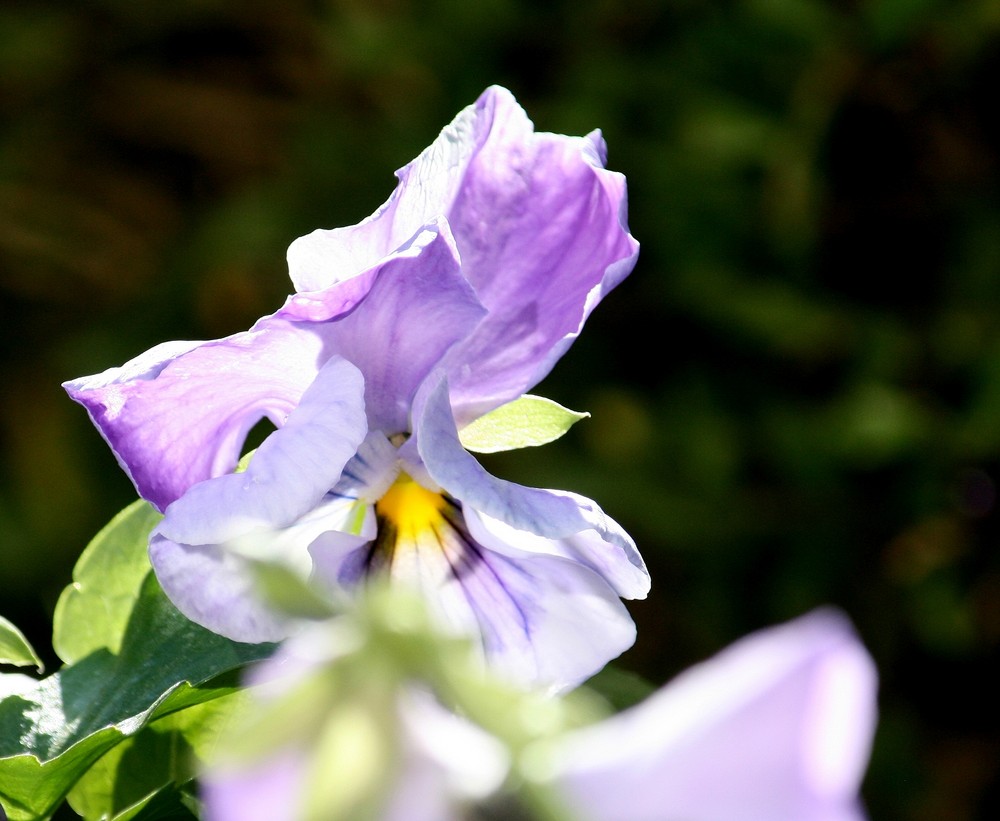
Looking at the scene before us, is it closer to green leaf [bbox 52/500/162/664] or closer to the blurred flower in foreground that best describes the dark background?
green leaf [bbox 52/500/162/664]

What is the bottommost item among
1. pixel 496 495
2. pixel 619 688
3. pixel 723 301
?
pixel 723 301

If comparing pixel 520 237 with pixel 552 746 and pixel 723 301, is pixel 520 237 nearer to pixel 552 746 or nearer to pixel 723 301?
pixel 552 746

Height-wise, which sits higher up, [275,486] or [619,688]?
[275,486]

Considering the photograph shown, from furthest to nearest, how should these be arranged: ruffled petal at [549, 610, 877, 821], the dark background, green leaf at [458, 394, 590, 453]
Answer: the dark background, green leaf at [458, 394, 590, 453], ruffled petal at [549, 610, 877, 821]

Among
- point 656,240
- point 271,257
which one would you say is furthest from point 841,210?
point 271,257

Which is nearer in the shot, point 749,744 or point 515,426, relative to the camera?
point 749,744

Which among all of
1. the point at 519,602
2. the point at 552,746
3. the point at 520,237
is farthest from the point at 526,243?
the point at 552,746

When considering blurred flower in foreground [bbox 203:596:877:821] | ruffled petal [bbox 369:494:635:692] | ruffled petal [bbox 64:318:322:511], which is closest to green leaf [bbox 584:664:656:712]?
ruffled petal [bbox 369:494:635:692]
